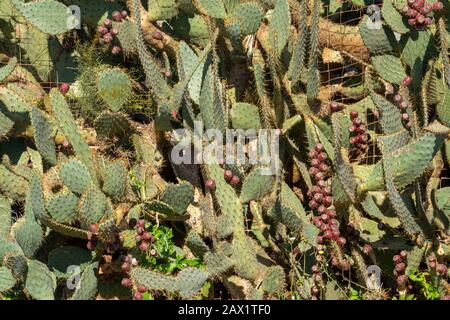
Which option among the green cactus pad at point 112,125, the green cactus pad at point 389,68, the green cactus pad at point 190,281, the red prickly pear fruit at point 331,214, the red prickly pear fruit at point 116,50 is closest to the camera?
the green cactus pad at point 190,281

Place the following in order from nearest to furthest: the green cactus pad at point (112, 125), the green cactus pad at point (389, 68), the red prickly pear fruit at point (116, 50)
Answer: the green cactus pad at point (112, 125), the green cactus pad at point (389, 68), the red prickly pear fruit at point (116, 50)

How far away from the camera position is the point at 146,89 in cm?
419

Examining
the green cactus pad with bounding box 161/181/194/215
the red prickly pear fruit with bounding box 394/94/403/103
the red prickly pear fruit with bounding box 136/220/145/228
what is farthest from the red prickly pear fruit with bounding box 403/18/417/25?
the red prickly pear fruit with bounding box 136/220/145/228

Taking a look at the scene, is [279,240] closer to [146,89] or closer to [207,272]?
[207,272]

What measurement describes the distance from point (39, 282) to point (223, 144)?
0.88m

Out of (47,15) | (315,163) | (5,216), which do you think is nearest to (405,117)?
(315,163)

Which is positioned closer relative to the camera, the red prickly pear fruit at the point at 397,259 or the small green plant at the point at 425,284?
the small green plant at the point at 425,284

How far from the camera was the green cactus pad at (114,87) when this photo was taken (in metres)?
3.81

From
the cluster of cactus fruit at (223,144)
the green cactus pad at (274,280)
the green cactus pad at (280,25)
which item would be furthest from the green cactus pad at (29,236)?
the green cactus pad at (280,25)

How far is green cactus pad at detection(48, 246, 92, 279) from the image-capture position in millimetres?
3752

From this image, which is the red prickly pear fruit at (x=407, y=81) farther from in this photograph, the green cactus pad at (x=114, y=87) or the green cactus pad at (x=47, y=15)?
the green cactus pad at (x=47, y=15)

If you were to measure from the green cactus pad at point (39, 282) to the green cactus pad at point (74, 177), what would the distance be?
12.6 inches

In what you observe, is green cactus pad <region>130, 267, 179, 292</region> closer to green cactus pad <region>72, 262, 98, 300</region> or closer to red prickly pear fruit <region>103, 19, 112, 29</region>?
green cactus pad <region>72, 262, 98, 300</region>

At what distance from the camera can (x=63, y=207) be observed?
11.9ft
